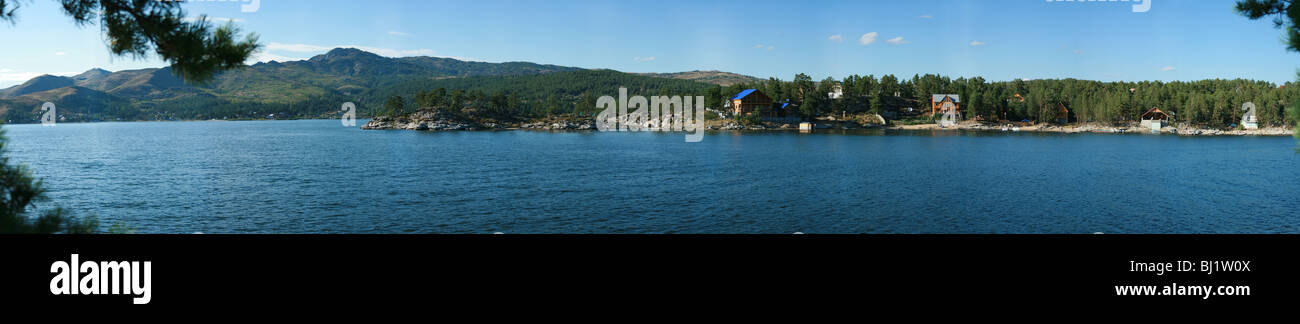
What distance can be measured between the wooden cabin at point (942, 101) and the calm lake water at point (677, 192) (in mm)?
59994

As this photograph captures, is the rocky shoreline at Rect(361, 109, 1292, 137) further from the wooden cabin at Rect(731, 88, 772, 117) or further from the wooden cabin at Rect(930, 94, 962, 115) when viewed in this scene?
the wooden cabin at Rect(930, 94, 962, 115)

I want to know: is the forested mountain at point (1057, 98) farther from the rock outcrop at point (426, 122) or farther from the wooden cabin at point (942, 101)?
the rock outcrop at point (426, 122)

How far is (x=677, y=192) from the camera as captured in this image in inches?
1096

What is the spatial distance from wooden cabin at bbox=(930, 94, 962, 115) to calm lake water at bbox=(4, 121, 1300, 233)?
60.0 metres

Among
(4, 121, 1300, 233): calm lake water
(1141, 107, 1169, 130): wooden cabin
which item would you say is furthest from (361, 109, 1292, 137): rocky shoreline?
(4, 121, 1300, 233): calm lake water

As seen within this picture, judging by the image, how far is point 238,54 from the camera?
4.43m

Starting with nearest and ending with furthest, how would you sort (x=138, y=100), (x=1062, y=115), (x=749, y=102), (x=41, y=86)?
(x=1062, y=115), (x=749, y=102), (x=41, y=86), (x=138, y=100)

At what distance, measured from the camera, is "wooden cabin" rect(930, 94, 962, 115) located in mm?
107625

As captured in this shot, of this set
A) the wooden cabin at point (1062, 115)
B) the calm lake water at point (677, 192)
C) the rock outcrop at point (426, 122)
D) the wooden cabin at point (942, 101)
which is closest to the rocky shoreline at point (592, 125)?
the rock outcrop at point (426, 122)

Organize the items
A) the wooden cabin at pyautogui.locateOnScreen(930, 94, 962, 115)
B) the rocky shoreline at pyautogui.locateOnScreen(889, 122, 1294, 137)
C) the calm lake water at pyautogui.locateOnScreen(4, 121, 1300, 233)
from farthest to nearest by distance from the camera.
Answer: the wooden cabin at pyautogui.locateOnScreen(930, 94, 962, 115) < the rocky shoreline at pyautogui.locateOnScreen(889, 122, 1294, 137) < the calm lake water at pyautogui.locateOnScreen(4, 121, 1300, 233)

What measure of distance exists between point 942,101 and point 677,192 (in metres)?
94.8

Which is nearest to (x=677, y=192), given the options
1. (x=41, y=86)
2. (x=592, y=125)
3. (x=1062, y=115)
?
(x=592, y=125)

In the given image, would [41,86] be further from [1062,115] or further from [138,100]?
[1062,115]
